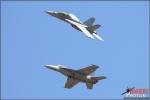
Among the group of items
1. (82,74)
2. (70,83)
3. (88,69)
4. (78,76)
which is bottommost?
(70,83)

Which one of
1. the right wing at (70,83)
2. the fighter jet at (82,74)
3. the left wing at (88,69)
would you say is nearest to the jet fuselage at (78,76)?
the fighter jet at (82,74)

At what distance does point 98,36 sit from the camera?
19362 centimetres

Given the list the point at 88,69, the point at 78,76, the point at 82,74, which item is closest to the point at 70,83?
the point at 78,76

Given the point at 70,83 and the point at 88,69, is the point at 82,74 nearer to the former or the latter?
the point at 88,69

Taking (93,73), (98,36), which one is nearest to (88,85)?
(93,73)

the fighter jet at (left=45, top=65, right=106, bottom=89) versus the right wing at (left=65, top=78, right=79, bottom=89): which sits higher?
the fighter jet at (left=45, top=65, right=106, bottom=89)

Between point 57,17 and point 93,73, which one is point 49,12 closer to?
point 57,17

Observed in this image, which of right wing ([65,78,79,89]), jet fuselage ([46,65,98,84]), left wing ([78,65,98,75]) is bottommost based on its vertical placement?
right wing ([65,78,79,89])

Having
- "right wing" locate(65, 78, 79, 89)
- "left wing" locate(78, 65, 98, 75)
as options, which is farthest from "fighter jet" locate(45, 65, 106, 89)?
"right wing" locate(65, 78, 79, 89)

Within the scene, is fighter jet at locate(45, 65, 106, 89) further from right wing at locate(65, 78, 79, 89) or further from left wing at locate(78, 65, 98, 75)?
right wing at locate(65, 78, 79, 89)

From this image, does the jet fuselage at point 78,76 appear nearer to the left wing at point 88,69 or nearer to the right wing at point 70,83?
the left wing at point 88,69

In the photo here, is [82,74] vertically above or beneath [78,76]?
above

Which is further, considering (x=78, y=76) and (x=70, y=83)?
(x=70, y=83)

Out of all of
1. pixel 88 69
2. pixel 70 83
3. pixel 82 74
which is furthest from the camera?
pixel 70 83
